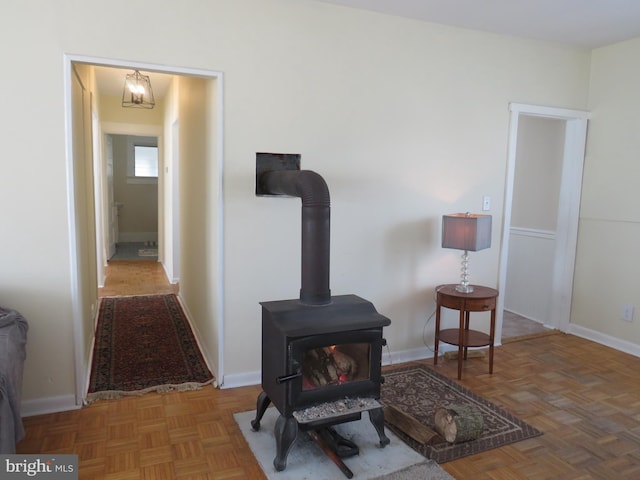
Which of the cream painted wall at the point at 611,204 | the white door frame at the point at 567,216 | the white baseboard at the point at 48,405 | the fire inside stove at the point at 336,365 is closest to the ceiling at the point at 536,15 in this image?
the cream painted wall at the point at 611,204

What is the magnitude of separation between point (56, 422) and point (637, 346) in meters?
3.96

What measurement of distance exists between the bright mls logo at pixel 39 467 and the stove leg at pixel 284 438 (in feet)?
2.80

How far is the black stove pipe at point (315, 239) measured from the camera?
218 centimetres

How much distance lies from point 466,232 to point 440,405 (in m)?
1.10

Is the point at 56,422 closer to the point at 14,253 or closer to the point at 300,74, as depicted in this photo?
the point at 14,253

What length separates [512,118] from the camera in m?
3.57

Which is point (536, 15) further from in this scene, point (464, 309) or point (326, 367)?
point (326, 367)

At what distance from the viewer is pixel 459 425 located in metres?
2.32

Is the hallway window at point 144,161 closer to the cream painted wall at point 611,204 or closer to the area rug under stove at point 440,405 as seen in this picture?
the area rug under stove at point 440,405

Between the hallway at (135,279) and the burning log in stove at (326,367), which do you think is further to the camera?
the hallway at (135,279)

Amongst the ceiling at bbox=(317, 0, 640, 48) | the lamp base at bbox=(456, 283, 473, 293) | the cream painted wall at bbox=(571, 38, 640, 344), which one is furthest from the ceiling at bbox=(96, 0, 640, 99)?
the lamp base at bbox=(456, 283, 473, 293)

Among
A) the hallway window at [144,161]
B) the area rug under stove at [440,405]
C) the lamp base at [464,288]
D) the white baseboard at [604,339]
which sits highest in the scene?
the hallway window at [144,161]

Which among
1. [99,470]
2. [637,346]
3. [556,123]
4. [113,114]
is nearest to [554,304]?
A: [637,346]

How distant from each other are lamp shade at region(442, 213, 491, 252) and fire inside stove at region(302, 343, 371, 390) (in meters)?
1.23
